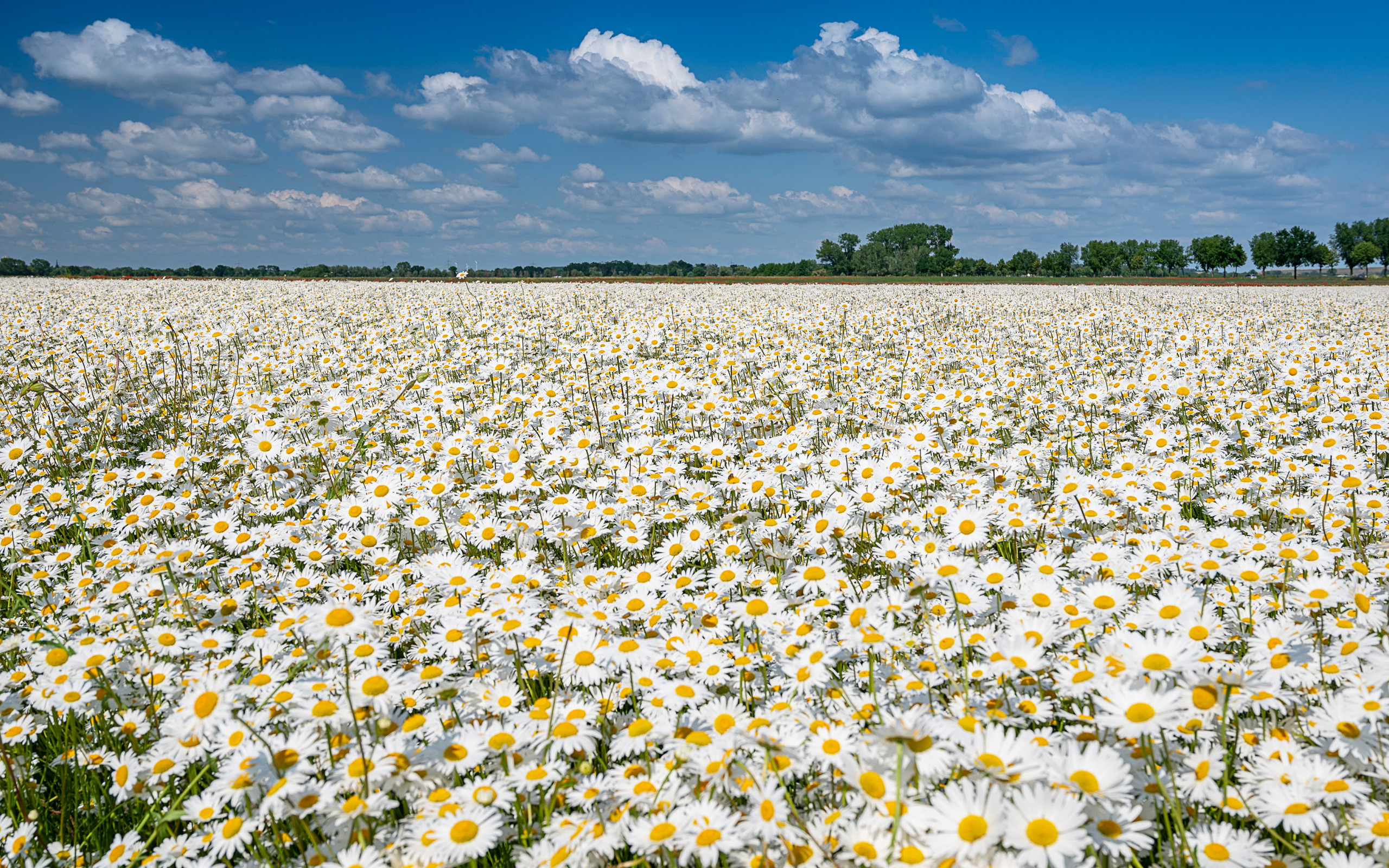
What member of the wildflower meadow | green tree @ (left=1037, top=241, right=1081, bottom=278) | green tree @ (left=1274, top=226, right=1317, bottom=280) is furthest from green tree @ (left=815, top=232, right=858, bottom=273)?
the wildflower meadow

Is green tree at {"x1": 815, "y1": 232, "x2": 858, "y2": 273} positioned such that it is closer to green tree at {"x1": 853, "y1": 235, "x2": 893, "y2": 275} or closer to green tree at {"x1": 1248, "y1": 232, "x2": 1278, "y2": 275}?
green tree at {"x1": 853, "y1": 235, "x2": 893, "y2": 275}

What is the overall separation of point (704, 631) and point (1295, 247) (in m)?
174

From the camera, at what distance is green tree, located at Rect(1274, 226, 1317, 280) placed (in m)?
127

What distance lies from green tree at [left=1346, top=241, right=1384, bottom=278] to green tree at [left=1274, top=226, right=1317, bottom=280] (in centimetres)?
634

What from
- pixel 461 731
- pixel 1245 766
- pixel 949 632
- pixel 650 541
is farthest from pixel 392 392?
pixel 1245 766

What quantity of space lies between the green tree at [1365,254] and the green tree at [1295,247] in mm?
6338

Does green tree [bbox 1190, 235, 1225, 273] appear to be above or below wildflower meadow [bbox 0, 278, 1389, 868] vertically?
above

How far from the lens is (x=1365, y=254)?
11844cm

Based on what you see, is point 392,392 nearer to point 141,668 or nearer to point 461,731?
point 141,668

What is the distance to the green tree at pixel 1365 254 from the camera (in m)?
118

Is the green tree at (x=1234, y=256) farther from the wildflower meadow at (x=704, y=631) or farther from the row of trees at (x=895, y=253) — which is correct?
the wildflower meadow at (x=704, y=631)

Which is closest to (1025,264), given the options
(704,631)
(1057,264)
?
(1057,264)

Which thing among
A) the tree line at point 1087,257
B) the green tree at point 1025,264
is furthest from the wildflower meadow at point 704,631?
the green tree at point 1025,264

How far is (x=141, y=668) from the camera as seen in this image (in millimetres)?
2885
